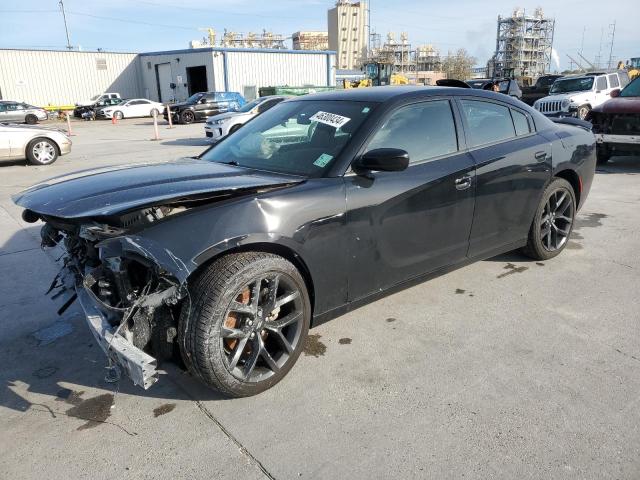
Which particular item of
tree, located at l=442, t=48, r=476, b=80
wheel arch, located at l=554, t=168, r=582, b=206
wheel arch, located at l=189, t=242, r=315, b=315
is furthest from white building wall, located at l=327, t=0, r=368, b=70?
wheel arch, located at l=189, t=242, r=315, b=315

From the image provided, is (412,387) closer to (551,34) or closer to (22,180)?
(22,180)

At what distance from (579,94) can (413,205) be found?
1585 cm

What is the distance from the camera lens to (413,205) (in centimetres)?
332

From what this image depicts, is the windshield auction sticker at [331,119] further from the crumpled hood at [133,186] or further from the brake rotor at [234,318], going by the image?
the brake rotor at [234,318]

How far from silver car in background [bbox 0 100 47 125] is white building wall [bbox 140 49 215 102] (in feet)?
41.8

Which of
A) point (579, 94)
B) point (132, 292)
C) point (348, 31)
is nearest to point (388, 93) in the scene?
point (132, 292)

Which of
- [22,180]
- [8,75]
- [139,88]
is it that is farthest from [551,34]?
[22,180]

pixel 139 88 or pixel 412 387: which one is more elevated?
pixel 139 88

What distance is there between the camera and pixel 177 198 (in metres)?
2.51

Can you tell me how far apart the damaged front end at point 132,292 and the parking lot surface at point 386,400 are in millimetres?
393

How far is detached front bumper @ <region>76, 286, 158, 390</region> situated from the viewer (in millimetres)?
2264

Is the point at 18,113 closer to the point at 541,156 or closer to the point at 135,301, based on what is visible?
the point at 541,156

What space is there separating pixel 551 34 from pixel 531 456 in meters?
159

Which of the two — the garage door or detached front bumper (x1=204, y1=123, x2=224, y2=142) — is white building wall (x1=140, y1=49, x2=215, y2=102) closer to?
the garage door
